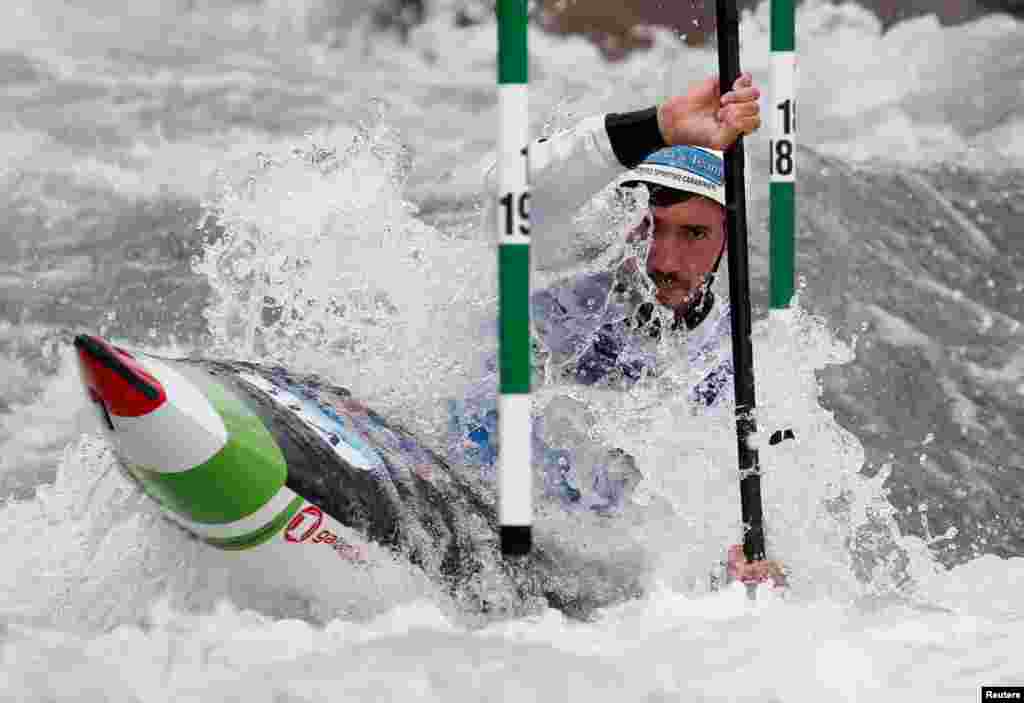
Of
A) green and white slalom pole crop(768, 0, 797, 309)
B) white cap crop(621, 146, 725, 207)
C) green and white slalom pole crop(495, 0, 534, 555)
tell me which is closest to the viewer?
green and white slalom pole crop(495, 0, 534, 555)

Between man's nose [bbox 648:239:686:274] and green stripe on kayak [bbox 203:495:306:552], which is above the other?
man's nose [bbox 648:239:686:274]

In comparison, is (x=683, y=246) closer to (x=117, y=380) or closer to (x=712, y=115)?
(x=712, y=115)

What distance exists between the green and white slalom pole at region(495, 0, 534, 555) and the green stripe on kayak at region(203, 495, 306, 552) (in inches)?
21.5

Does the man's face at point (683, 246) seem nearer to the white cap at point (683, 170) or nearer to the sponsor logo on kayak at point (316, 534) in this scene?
the white cap at point (683, 170)

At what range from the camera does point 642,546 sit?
3625 mm

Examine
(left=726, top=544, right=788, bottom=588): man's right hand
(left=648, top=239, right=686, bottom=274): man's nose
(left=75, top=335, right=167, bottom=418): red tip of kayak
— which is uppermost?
(left=648, top=239, right=686, bottom=274): man's nose

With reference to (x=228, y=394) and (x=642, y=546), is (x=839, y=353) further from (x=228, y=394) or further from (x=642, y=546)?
(x=228, y=394)

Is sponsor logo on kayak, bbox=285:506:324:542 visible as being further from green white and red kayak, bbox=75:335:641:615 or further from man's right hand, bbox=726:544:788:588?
man's right hand, bbox=726:544:788:588

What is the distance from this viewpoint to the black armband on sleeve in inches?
124

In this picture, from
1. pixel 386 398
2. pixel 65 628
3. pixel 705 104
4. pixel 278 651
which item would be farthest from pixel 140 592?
pixel 705 104

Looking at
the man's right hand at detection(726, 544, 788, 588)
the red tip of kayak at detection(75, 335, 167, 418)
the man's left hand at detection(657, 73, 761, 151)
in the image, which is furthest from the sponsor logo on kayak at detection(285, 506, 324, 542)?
the man's left hand at detection(657, 73, 761, 151)

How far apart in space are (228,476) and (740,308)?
3.58 ft

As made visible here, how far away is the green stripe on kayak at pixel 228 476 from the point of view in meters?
2.90

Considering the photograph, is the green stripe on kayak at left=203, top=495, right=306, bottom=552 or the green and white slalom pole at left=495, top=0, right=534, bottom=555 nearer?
the green and white slalom pole at left=495, top=0, right=534, bottom=555
